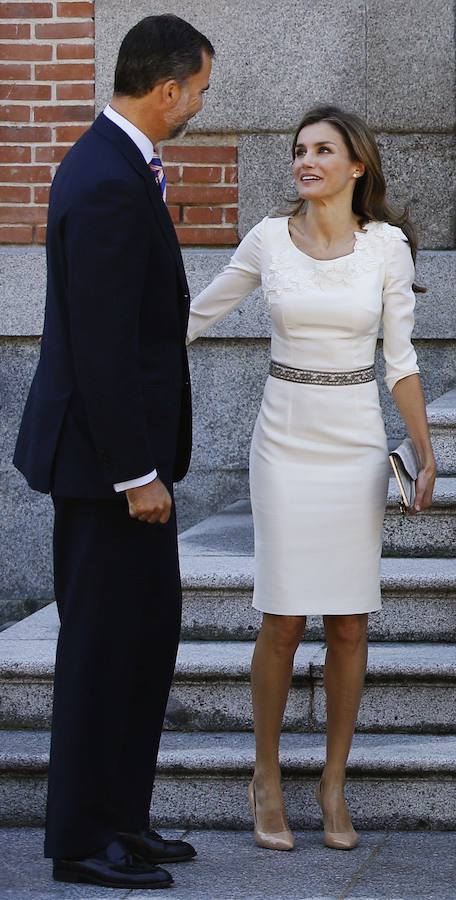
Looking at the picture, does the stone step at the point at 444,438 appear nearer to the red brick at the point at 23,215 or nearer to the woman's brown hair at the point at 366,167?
the woman's brown hair at the point at 366,167

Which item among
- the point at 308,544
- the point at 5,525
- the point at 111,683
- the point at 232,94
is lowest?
the point at 5,525

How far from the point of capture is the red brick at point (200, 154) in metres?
6.71

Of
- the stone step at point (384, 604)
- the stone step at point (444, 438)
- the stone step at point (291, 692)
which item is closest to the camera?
the stone step at point (291, 692)

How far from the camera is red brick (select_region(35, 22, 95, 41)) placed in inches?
263

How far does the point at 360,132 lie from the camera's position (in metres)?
4.13

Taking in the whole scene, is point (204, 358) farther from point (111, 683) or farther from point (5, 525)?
point (111, 683)

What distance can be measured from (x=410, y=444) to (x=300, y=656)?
897mm

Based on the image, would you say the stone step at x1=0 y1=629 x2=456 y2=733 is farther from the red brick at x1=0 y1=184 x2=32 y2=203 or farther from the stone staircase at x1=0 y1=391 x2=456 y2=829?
the red brick at x1=0 y1=184 x2=32 y2=203

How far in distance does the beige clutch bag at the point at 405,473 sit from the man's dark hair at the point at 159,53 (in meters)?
1.13

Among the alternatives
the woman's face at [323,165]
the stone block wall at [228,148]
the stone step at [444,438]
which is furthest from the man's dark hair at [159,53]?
the stone block wall at [228,148]

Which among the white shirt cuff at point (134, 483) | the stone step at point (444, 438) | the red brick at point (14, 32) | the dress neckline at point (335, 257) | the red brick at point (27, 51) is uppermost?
the red brick at point (14, 32)

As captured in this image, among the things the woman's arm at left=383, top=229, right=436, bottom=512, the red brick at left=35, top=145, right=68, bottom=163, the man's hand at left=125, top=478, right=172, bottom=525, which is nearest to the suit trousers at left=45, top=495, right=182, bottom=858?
the man's hand at left=125, top=478, right=172, bottom=525

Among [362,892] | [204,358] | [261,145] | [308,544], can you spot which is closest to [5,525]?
[204,358]

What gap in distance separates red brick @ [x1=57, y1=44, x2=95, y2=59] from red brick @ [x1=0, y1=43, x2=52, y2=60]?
5 centimetres
